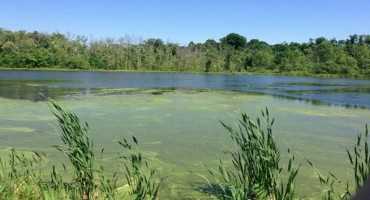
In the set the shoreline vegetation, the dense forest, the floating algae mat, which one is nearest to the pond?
the floating algae mat

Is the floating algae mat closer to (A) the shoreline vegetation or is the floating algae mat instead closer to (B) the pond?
(B) the pond

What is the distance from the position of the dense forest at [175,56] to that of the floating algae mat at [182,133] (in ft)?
222

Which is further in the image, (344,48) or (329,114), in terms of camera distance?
(344,48)

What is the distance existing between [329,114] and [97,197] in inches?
541

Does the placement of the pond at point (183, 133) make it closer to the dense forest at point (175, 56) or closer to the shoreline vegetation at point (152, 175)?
the shoreline vegetation at point (152, 175)

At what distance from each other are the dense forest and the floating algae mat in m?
67.8

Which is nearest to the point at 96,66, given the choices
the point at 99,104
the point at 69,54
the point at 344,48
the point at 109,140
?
the point at 69,54

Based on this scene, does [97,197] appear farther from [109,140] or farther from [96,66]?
[96,66]

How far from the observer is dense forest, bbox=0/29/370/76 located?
275 feet

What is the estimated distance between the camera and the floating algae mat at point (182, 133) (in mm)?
8148

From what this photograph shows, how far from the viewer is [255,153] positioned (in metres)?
4.95

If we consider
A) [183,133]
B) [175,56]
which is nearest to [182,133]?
[183,133]

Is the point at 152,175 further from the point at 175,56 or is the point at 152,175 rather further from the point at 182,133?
the point at 175,56

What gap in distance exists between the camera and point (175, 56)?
9888 centimetres
